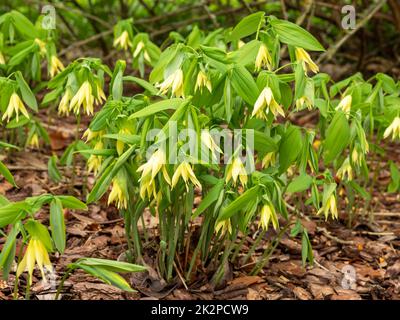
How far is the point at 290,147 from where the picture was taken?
217cm

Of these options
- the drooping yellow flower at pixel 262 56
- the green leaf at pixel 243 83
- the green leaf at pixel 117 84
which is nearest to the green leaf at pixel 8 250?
the green leaf at pixel 117 84

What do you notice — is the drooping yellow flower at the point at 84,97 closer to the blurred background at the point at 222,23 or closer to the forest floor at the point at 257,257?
the forest floor at the point at 257,257

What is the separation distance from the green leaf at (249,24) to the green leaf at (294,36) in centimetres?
4

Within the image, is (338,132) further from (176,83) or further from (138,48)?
(138,48)

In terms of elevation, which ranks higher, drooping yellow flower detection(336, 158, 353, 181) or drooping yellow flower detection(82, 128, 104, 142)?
drooping yellow flower detection(82, 128, 104, 142)

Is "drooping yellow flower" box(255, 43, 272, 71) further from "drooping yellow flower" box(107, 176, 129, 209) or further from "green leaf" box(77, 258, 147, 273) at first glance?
"green leaf" box(77, 258, 147, 273)

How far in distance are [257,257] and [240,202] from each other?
78cm

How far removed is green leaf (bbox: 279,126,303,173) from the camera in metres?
2.16

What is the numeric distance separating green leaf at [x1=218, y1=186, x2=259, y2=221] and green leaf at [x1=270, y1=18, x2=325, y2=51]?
0.51 metres

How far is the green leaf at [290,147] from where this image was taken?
2.16m

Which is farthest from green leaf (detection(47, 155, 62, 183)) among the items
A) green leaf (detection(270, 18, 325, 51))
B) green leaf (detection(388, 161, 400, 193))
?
green leaf (detection(388, 161, 400, 193))

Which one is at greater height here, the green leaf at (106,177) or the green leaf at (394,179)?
the green leaf at (106,177)
